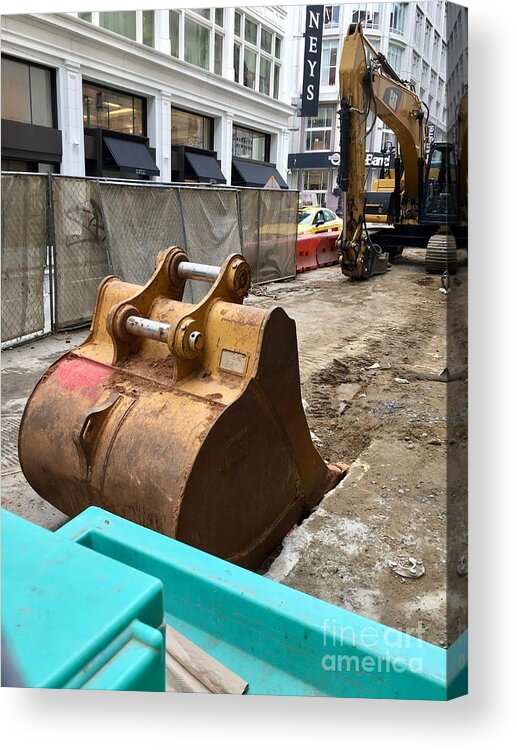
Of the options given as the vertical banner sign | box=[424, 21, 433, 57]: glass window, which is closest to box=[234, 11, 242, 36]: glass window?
the vertical banner sign

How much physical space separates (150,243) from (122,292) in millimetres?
4006

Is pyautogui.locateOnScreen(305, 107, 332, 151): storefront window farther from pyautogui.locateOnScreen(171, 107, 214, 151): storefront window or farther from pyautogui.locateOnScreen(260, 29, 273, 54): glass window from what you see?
pyautogui.locateOnScreen(260, 29, 273, 54): glass window

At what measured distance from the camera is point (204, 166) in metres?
3.69

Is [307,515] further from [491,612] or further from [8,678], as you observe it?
[8,678]

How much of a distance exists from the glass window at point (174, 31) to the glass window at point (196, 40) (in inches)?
1.3

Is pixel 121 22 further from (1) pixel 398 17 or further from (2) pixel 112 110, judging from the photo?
(2) pixel 112 110

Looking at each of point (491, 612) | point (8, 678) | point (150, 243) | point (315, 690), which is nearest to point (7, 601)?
point (8, 678)

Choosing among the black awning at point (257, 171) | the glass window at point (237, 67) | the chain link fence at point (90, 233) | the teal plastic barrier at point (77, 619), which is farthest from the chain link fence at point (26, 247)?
the teal plastic barrier at point (77, 619)

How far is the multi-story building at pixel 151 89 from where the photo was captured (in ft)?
7.02

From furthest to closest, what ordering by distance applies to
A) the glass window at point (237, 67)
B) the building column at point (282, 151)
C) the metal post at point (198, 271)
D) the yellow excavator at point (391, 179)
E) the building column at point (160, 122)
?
the building column at point (160, 122) → the building column at point (282, 151) → the glass window at point (237, 67) → the metal post at point (198, 271) → the yellow excavator at point (391, 179)

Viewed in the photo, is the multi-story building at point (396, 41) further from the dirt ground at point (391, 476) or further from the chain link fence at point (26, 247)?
the chain link fence at point (26, 247)

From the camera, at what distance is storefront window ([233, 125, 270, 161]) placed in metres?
3.00

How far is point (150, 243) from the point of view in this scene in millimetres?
6297

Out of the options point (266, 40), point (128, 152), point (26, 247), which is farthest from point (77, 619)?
point (26, 247)
